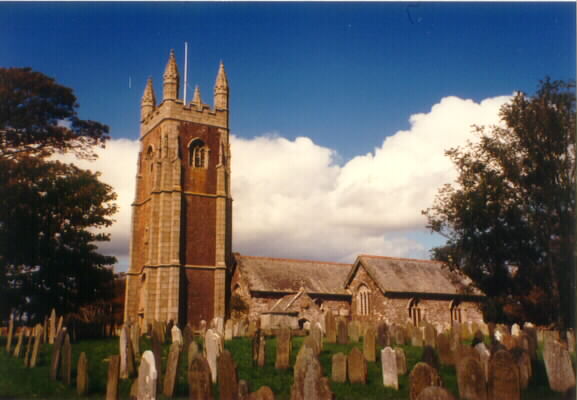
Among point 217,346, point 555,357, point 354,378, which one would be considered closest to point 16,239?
point 217,346

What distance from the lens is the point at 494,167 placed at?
21531mm

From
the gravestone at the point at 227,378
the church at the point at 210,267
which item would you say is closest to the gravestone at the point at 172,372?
the gravestone at the point at 227,378

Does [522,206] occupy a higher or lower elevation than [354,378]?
higher

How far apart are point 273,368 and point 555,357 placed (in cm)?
627

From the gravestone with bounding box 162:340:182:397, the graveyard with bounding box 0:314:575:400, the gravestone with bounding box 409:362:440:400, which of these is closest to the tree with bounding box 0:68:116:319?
the graveyard with bounding box 0:314:575:400

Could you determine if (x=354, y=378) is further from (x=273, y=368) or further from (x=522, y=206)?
(x=522, y=206)

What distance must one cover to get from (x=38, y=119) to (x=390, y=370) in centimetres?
1259

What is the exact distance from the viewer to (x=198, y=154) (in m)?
37.8

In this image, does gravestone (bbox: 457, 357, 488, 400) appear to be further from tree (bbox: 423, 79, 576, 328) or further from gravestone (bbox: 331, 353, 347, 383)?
tree (bbox: 423, 79, 576, 328)

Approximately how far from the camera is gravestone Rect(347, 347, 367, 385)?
1141 centimetres

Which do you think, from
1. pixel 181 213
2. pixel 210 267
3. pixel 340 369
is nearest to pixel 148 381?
pixel 340 369

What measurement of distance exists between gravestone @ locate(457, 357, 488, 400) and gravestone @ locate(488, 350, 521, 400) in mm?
190

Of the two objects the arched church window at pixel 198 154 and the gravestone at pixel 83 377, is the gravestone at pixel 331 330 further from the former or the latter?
the arched church window at pixel 198 154

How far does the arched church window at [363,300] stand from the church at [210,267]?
6 centimetres
